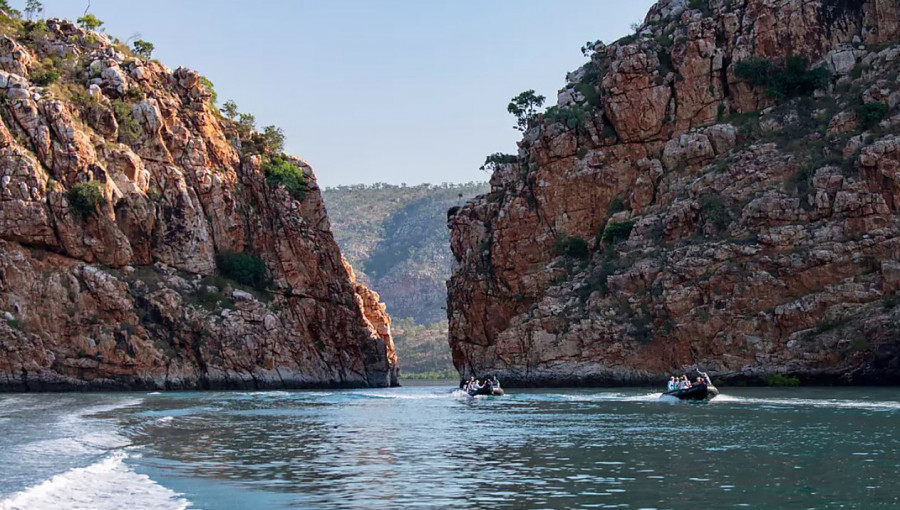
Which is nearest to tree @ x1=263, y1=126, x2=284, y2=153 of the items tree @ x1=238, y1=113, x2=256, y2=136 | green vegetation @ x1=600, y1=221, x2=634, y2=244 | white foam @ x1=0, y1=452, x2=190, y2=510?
tree @ x1=238, y1=113, x2=256, y2=136

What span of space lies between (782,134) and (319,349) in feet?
182

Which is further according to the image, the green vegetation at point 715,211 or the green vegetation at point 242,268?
the green vegetation at point 242,268

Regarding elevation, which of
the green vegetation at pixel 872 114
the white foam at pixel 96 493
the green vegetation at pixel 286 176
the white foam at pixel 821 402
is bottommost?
the white foam at pixel 96 493

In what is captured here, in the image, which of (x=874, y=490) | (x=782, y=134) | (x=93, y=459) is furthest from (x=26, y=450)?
(x=782, y=134)

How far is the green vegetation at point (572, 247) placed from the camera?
104 meters

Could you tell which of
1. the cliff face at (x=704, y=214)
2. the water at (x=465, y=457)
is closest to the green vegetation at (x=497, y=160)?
the cliff face at (x=704, y=214)

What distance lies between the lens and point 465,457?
34.9 metres

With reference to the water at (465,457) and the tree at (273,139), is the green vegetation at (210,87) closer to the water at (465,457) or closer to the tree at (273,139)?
the tree at (273,139)

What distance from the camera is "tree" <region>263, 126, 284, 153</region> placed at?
133m

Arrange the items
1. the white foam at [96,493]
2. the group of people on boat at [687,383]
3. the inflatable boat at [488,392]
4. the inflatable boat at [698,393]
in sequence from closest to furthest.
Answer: the white foam at [96,493], the inflatable boat at [698,393], the group of people on boat at [687,383], the inflatable boat at [488,392]

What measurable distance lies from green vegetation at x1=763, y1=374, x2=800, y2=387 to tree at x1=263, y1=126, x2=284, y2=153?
73876mm

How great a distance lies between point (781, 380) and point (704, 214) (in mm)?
18349

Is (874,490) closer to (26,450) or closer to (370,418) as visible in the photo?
(26,450)

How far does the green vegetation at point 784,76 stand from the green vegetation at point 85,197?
6366 cm
